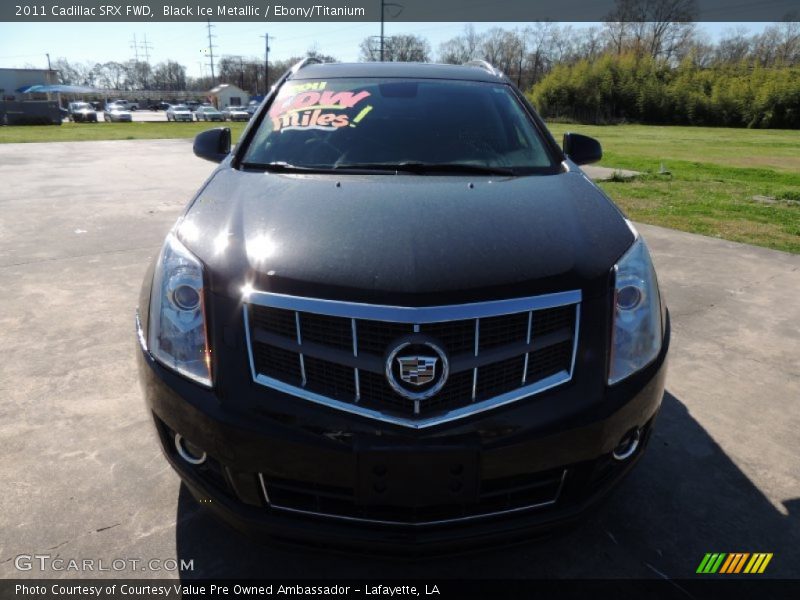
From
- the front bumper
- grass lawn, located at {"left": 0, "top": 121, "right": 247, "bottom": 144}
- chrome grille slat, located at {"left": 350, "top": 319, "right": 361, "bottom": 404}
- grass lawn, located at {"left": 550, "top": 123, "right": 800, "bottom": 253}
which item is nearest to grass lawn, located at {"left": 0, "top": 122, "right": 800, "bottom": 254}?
grass lawn, located at {"left": 550, "top": 123, "right": 800, "bottom": 253}

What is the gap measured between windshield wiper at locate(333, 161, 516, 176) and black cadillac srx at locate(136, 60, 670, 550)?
2.05ft

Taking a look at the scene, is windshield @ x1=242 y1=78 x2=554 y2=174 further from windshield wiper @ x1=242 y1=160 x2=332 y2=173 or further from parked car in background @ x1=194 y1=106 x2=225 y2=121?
parked car in background @ x1=194 y1=106 x2=225 y2=121

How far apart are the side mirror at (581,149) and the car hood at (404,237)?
975 mm

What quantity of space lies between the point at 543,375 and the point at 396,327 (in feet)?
1.50

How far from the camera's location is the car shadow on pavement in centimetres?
199

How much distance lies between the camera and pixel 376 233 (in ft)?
6.12

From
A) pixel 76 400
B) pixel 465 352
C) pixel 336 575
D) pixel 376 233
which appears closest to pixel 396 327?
pixel 465 352

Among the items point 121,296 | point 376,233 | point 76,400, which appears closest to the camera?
point 376,233

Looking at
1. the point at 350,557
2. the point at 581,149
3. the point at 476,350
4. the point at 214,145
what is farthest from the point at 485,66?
the point at 350,557

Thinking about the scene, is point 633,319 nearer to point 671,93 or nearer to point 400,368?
point 400,368

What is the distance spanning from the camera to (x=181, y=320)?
1.78 metres

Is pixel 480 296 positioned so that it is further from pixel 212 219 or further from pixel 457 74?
pixel 457 74

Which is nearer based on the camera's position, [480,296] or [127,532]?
[480,296]

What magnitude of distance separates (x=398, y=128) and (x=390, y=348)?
165 cm
